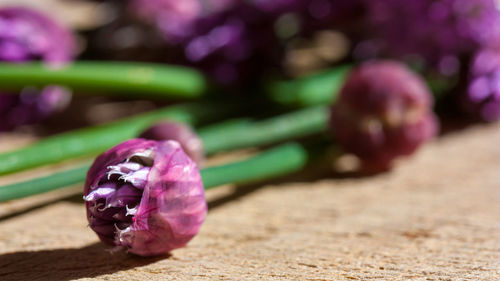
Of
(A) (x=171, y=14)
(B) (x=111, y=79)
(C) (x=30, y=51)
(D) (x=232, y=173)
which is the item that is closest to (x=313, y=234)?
(D) (x=232, y=173)

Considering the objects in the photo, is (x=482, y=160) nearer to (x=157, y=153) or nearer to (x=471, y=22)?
(x=471, y=22)

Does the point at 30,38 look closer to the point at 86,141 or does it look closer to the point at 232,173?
the point at 86,141

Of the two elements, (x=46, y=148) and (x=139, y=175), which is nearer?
(x=139, y=175)

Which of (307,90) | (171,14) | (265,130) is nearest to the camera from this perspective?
(265,130)

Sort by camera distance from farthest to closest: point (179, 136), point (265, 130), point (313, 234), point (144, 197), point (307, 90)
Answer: point (307, 90), point (265, 130), point (179, 136), point (313, 234), point (144, 197)

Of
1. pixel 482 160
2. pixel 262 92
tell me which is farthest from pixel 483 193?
pixel 262 92

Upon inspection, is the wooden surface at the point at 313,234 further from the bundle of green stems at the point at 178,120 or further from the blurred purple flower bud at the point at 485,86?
the blurred purple flower bud at the point at 485,86
